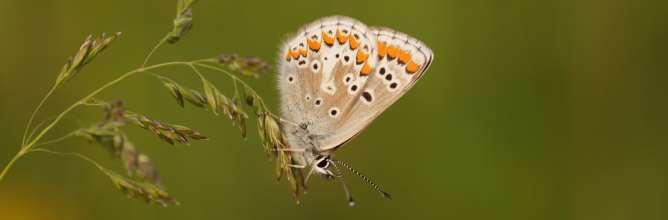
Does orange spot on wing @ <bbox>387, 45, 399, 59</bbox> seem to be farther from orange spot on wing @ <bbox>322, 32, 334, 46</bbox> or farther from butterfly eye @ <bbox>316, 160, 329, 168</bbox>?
butterfly eye @ <bbox>316, 160, 329, 168</bbox>

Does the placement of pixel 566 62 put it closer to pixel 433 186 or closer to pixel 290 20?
pixel 433 186

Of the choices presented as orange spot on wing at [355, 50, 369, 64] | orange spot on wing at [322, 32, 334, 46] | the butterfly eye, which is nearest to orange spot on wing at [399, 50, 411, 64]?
orange spot on wing at [355, 50, 369, 64]

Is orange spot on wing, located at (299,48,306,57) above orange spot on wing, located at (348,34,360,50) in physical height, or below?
below

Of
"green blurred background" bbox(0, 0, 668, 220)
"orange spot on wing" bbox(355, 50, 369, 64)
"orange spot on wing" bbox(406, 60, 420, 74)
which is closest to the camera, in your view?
"orange spot on wing" bbox(406, 60, 420, 74)

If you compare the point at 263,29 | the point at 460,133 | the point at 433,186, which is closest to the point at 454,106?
the point at 460,133

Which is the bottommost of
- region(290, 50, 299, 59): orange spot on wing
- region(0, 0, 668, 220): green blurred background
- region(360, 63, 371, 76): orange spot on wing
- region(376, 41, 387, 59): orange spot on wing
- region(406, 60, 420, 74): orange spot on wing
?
region(0, 0, 668, 220): green blurred background

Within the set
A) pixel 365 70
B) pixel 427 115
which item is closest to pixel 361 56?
pixel 365 70

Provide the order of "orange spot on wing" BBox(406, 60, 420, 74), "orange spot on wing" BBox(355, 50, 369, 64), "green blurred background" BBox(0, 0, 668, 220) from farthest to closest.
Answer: "green blurred background" BBox(0, 0, 668, 220)
"orange spot on wing" BBox(355, 50, 369, 64)
"orange spot on wing" BBox(406, 60, 420, 74)
